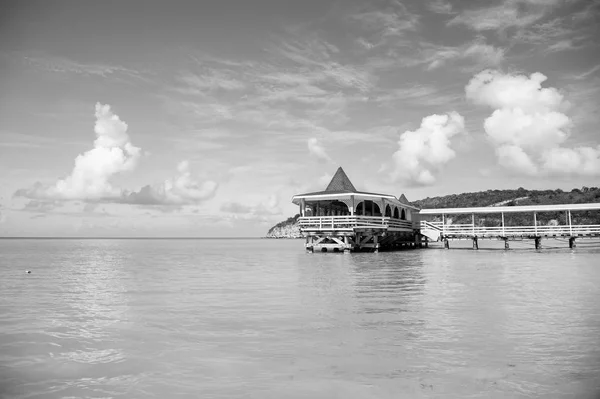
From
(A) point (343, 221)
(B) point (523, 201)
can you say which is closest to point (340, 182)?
(A) point (343, 221)

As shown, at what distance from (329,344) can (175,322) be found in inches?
161

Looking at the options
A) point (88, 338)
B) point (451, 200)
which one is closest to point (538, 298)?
point (88, 338)

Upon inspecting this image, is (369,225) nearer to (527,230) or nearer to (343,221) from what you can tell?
(343,221)

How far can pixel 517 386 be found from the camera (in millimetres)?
5648

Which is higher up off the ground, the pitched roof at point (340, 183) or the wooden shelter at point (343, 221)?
the pitched roof at point (340, 183)

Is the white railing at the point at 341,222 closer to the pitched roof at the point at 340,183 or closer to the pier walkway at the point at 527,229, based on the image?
the pitched roof at the point at 340,183

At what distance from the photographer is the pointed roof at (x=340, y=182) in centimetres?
3988

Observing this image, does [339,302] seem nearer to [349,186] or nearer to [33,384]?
[33,384]

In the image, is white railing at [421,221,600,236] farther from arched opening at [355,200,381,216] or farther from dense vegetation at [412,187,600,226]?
dense vegetation at [412,187,600,226]

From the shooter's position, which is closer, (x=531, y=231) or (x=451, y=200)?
(x=531, y=231)

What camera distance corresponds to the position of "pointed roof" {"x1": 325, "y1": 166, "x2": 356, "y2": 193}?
39875 millimetres

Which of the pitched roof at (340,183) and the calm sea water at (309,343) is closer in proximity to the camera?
the calm sea water at (309,343)

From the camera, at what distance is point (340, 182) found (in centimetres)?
4025

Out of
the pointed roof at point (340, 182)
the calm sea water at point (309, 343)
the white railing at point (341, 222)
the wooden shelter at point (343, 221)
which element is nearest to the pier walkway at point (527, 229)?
the wooden shelter at point (343, 221)
